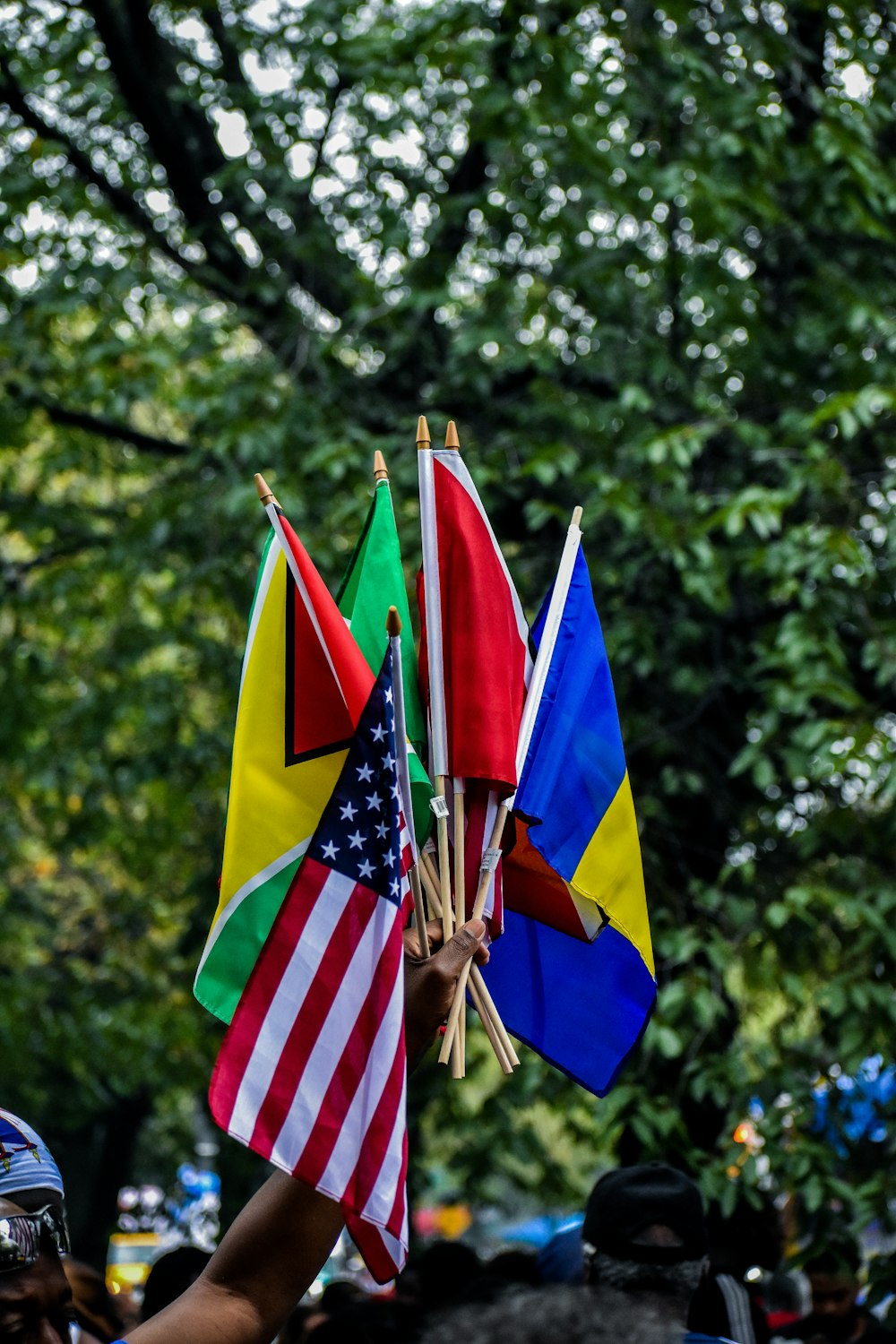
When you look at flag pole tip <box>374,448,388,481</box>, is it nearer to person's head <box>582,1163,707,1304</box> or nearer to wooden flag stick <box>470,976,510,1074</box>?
wooden flag stick <box>470,976,510,1074</box>

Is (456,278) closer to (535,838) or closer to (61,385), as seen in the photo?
(61,385)

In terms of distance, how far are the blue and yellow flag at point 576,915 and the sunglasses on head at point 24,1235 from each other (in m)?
1.47

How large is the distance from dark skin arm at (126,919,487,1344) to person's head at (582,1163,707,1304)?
3.74 feet

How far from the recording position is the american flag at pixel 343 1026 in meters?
2.41

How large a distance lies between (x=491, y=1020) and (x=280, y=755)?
0.66m

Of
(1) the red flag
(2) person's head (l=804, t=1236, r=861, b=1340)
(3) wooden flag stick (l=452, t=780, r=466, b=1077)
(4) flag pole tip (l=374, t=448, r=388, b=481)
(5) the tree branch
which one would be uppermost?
(5) the tree branch

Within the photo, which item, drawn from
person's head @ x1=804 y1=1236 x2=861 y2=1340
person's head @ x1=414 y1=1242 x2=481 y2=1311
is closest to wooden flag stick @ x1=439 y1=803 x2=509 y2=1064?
person's head @ x1=414 y1=1242 x2=481 y2=1311

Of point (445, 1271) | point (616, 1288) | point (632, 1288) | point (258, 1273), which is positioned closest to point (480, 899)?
point (616, 1288)

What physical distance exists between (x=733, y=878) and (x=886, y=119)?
3309mm

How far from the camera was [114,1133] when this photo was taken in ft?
48.3

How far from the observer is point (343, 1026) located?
2559mm

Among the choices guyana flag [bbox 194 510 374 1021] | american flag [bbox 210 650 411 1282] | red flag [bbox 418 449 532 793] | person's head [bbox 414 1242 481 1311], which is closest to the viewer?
american flag [bbox 210 650 411 1282]

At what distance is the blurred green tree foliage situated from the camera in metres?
6.34

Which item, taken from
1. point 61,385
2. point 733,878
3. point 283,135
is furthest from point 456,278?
point 733,878
